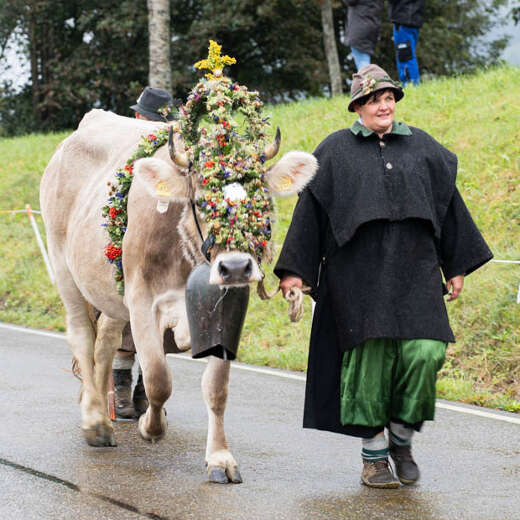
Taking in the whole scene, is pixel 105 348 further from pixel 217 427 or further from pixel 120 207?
pixel 217 427

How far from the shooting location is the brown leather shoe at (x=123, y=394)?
7590 mm

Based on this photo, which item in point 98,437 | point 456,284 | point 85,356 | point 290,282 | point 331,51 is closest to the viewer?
point 290,282

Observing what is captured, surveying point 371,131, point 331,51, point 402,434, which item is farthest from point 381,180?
point 331,51

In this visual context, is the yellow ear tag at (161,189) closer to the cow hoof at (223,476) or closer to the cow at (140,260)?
the cow at (140,260)

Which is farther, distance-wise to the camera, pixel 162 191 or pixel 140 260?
pixel 140 260

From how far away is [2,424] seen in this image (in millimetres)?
7031

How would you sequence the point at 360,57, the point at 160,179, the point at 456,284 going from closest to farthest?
the point at 160,179, the point at 456,284, the point at 360,57

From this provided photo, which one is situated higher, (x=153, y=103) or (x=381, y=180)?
(x=153, y=103)

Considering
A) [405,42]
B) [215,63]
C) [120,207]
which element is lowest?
[120,207]

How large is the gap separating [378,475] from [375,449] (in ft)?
0.47

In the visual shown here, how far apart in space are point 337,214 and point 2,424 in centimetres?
293

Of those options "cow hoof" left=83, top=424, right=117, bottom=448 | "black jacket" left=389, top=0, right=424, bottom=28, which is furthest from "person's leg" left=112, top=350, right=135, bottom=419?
"black jacket" left=389, top=0, right=424, bottom=28

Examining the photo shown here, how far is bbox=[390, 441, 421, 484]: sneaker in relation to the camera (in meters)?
5.59

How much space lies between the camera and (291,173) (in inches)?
215
